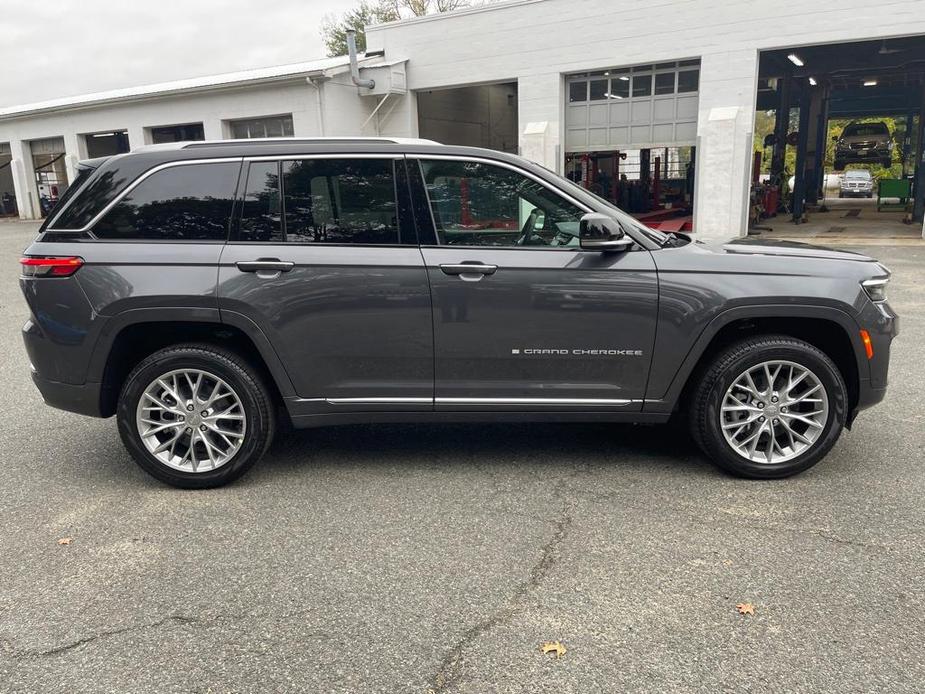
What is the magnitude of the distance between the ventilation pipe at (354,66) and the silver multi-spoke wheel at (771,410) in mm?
18806

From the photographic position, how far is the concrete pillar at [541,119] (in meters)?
20.2

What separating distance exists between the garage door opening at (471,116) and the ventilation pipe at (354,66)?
237 centimetres

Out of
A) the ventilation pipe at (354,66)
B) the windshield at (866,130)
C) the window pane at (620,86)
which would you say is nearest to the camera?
the window pane at (620,86)

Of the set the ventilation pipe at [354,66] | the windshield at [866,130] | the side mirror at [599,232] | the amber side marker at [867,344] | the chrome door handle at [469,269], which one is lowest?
the amber side marker at [867,344]

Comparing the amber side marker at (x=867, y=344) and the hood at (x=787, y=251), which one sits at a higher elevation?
the hood at (x=787, y=251)

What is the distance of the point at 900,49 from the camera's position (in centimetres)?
2088

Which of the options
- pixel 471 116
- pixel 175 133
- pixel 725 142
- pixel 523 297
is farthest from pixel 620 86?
pixel 523 297

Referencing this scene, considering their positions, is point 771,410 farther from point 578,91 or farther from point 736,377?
point 578,91

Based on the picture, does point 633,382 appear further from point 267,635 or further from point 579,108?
point 579,108

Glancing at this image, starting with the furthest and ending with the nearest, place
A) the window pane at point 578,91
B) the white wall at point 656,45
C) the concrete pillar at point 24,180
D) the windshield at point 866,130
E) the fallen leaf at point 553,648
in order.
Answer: the concrete pillar at point 24,180 < the windshield at point 866,130 < the window pane at point 578,91 < the white wall at point 656,45 < the fallen leaf at point 553,648

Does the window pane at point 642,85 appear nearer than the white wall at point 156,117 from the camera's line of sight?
Yes

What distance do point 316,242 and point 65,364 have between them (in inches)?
61.2

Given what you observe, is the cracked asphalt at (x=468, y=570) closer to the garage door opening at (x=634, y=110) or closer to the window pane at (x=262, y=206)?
the window pane at (x=262, y=206)

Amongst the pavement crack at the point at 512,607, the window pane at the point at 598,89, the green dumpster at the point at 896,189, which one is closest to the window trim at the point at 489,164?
the pavement crack at the point at 512,607
